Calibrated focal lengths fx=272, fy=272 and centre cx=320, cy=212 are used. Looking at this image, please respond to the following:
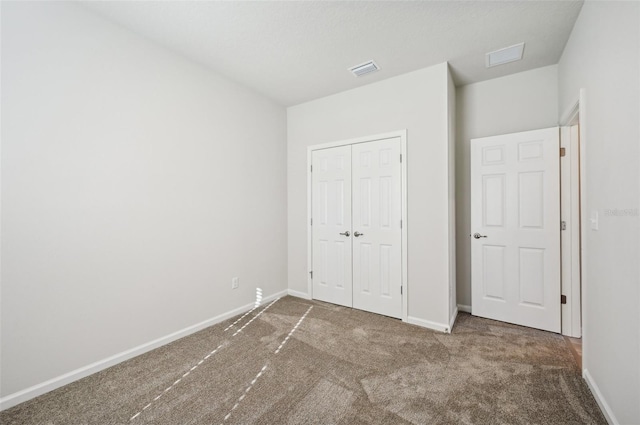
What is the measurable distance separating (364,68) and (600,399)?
319 cm

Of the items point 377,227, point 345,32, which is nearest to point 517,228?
point 377,227

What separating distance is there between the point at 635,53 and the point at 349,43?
1864 mm

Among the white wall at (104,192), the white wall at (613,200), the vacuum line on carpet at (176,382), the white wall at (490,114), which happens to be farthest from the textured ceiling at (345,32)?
the vacuum line on carpet at (176,382)

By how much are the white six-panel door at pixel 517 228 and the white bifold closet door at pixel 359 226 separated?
0.93 m

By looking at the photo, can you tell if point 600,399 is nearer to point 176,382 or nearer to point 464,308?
point 464,308

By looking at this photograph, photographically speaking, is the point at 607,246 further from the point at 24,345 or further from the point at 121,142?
the point at 24,345

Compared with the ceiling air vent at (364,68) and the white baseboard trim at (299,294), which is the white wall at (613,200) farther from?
the white baseboard trim at (299,294)

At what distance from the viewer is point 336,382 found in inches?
76.4

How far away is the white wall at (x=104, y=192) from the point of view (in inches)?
69.0

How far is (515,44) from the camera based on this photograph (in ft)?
8.12

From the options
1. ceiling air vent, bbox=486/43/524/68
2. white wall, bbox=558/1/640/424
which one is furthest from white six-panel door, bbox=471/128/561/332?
white wall, bbox=558/1/640/424

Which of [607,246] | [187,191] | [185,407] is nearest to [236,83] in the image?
[187,191]

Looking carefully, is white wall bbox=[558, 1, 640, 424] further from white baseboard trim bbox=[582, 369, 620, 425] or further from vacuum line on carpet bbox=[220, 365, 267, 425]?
vacuum line on carpet bbox=[220, 365, 267, 425]

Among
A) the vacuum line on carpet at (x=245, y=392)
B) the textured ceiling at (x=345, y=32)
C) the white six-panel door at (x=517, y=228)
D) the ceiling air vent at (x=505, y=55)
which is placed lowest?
the vacuum line on carpet at (x=245, y=392)
